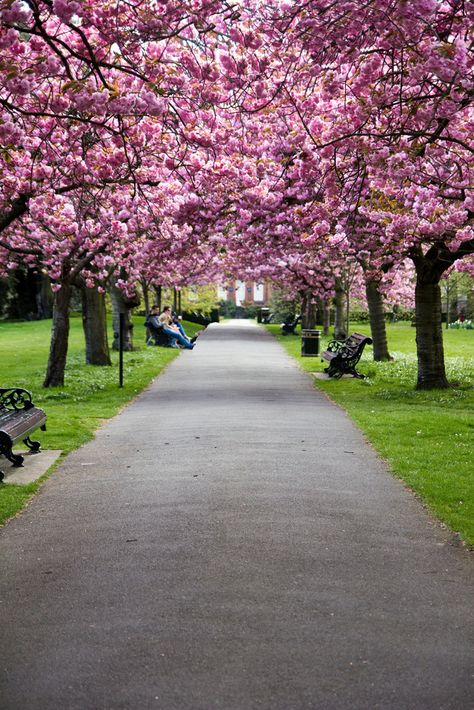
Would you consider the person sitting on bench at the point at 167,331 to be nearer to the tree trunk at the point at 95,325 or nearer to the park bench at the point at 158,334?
the park bench at the point at 158,334

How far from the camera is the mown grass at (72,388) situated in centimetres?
1095

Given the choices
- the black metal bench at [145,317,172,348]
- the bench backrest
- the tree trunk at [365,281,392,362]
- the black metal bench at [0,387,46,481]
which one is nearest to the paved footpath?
the black metal bench at [0,387,46,481]

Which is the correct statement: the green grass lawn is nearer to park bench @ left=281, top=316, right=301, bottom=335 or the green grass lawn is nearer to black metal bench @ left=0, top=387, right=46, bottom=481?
black metal bench @ left=0, top=387, right=46, bottom=481

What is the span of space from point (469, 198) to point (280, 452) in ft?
13.9

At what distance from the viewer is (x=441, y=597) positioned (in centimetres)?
515

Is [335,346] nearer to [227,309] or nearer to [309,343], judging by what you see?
[309,343]

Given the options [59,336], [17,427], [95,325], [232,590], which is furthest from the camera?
[95,325]

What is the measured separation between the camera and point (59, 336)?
19.1 meters

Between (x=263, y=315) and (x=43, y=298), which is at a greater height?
(x=43, y=298)

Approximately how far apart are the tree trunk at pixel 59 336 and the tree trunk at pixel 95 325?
453cm

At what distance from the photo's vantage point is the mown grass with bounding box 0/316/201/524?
11.0m

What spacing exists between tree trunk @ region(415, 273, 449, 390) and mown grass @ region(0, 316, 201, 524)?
20.5ft

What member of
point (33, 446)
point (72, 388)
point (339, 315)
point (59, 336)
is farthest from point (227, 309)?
point (33, 446)

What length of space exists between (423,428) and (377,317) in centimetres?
1368
